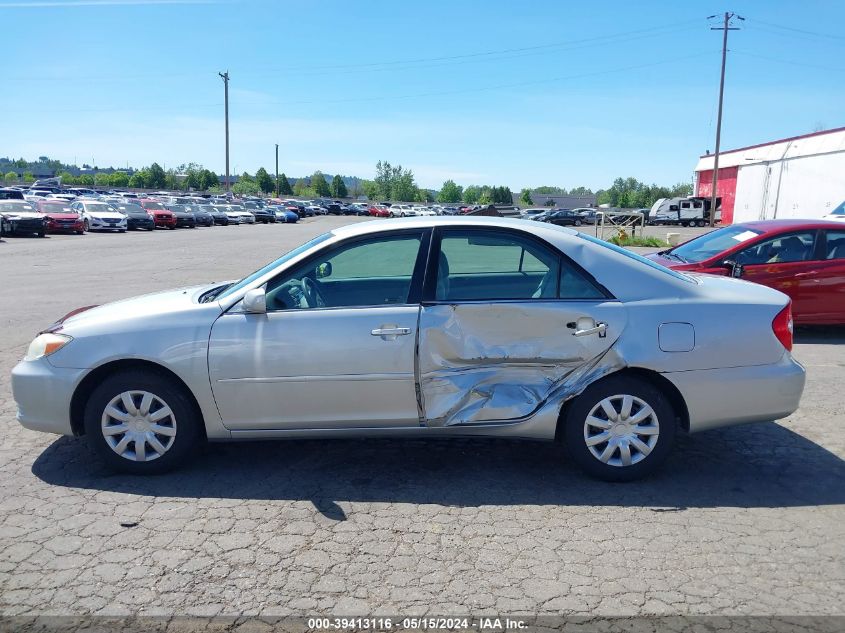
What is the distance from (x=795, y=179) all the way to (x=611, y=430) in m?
39.9

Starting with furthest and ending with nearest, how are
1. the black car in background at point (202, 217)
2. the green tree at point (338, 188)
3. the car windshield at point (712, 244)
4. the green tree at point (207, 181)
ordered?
the green tree at point (338, 188)
the green tree at point (207, 181)
the black car in background at point (202, 217)
the car windshield at point (712, 244)

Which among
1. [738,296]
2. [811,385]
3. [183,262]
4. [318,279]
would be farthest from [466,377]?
[183,262]

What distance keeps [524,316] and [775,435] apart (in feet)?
8.04

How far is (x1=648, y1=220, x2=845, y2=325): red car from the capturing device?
8.77m

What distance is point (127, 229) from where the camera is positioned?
128ft

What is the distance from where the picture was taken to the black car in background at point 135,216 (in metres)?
38.9

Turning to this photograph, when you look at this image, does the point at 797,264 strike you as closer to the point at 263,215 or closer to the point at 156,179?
the point at 263,215

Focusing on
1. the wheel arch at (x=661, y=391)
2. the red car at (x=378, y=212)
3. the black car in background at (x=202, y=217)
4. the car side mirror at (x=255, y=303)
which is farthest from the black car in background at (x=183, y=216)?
the wheel arch at (x=661, y=391)

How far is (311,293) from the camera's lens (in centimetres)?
468

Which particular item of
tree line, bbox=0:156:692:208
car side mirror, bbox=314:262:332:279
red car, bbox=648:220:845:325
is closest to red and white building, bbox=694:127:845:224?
red car, bbox=648:220:845:325

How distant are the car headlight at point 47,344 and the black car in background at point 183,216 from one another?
42315 millimetres

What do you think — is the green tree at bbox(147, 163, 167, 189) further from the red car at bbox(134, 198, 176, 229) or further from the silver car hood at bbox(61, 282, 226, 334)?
the silver car hood at bbox(61, 282, 226, 334)

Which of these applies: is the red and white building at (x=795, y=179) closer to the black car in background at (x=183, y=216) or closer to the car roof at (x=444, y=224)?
the car roof at (x=444, y=224)

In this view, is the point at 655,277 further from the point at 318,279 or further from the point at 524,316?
the point at 318,279
